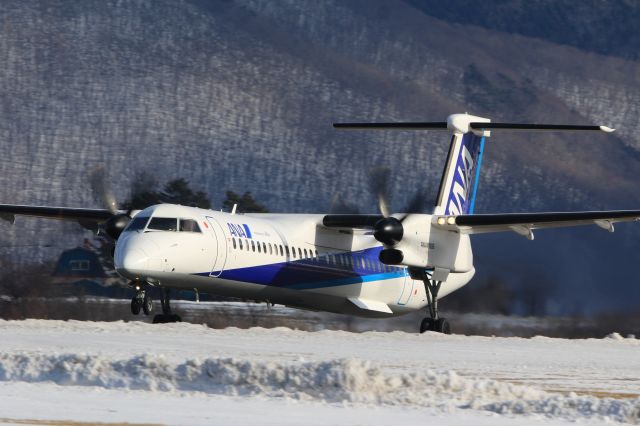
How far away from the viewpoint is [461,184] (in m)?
31.4

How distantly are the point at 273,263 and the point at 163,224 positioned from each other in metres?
3.25

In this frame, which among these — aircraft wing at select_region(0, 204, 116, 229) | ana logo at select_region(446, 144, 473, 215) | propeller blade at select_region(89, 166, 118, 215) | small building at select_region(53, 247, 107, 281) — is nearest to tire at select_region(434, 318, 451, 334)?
ana logo at select_region(446, 144, 473, 215)

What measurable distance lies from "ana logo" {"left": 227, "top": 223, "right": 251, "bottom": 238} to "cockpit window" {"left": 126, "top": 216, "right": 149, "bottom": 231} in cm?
206

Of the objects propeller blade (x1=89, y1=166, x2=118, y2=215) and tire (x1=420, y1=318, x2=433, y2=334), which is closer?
tire (x1=420, y1=318, x2=433, y2=334)

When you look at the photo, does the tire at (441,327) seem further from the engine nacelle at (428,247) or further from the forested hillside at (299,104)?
the forested hillside at (299,104)

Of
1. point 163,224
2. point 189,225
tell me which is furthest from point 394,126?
point 163,224

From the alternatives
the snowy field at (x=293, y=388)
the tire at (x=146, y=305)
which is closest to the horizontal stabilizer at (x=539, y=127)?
the snowy field at (x=293, y=388)

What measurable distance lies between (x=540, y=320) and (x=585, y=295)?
2796 millimetres

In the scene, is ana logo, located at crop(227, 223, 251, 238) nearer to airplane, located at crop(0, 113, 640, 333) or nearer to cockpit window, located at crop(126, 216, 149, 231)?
airplane, located at crop(0, 113, 640, 333)

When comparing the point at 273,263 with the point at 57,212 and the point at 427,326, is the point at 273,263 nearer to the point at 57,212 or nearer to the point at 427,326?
the point at 427,326

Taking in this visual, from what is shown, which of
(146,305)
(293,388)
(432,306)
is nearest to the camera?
(293,388)

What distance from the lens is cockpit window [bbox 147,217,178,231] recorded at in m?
24.6

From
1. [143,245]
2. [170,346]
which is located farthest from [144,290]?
[170,346]

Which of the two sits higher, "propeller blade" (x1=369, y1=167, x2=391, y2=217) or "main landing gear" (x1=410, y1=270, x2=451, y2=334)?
"propeller blade" (x1=369, y1=167, x2=391, y2=217)
